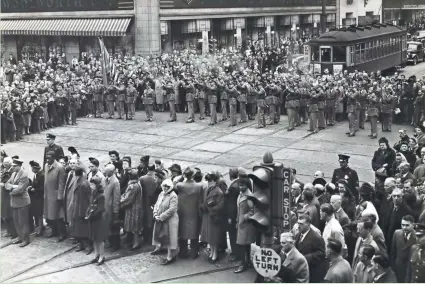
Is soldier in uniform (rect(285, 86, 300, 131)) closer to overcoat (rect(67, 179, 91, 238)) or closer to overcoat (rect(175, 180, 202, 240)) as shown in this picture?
overcoat (rect(175, 180, 202, 240))

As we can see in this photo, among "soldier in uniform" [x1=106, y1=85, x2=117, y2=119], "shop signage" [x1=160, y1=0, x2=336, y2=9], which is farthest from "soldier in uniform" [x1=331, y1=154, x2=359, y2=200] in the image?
"shop signage" [x1=160, y1=0, x2=336, y2=9]

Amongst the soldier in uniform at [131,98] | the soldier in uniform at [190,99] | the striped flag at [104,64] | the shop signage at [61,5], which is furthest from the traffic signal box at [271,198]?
the shop signage at [61,5]

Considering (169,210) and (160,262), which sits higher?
(169,210)

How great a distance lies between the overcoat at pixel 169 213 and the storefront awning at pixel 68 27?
2693 cm

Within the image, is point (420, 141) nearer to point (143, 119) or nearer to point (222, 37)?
point (143, 119)

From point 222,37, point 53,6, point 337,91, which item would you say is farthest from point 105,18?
point 337,91

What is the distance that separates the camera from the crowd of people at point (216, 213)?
8164 mm

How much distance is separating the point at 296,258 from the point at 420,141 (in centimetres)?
761

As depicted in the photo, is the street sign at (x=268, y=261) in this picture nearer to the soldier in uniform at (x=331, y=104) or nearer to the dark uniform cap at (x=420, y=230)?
the dark uniform cap at (x=420, y=230)

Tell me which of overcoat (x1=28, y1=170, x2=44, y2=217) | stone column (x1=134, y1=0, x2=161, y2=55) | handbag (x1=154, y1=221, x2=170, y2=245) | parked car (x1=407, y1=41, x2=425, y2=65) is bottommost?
handbag (x1=154, y1=221, x2=170, y2=245)

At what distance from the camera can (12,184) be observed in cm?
1175

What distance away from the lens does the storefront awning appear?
3669cm

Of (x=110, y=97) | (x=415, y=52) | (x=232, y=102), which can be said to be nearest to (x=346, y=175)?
(x=232, y=102)

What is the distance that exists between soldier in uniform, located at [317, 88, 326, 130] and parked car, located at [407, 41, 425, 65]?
22.1 meters
